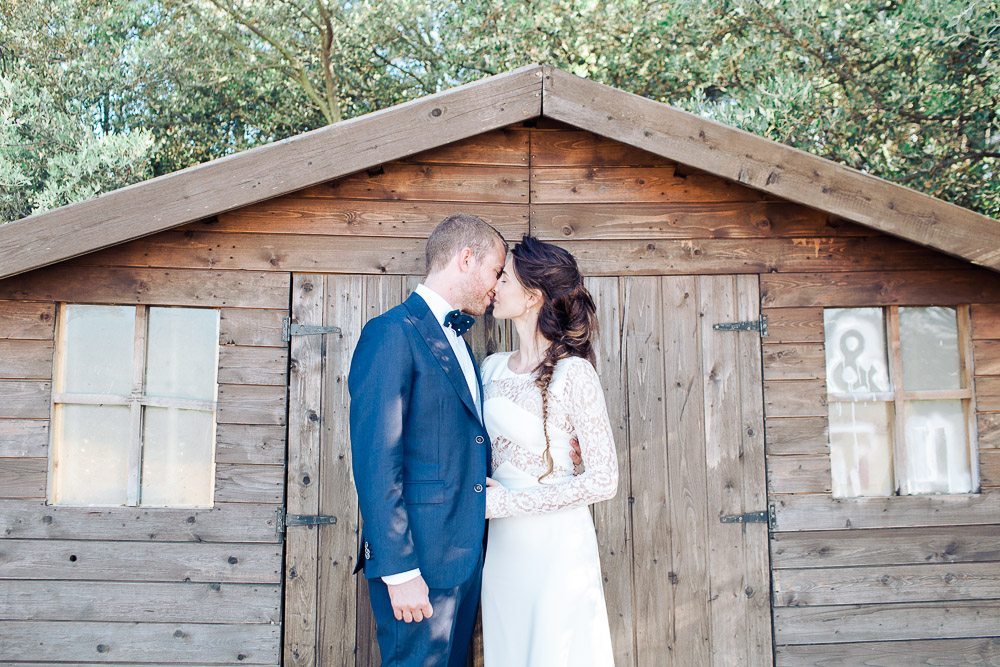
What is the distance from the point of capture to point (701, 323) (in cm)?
390

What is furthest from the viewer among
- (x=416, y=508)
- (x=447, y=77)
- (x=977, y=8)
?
(x=447, y=77)

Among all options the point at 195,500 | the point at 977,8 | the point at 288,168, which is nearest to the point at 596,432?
the point at 288,168

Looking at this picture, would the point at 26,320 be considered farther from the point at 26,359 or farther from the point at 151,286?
the point at 151,286

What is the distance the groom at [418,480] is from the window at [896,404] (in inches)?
79.7

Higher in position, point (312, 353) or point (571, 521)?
point (312, 353)

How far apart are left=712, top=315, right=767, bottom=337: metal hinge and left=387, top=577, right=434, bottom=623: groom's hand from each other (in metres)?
1.98

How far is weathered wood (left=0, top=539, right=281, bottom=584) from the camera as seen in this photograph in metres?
3.62

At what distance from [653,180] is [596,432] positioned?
161 centimetres

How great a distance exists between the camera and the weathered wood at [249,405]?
3.72 m

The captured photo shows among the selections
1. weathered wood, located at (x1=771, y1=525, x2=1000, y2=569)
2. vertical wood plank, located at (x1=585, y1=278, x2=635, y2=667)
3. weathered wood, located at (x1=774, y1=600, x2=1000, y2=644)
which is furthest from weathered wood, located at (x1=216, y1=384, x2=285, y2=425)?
weathered wood, located at (x1=774, y1=600, x2=1000, y2=644)

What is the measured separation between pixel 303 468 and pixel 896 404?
284 centimetres

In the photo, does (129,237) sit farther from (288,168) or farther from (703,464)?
(703,464)

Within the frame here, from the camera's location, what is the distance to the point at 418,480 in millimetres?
2787

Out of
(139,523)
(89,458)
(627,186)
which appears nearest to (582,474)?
(627,186)
